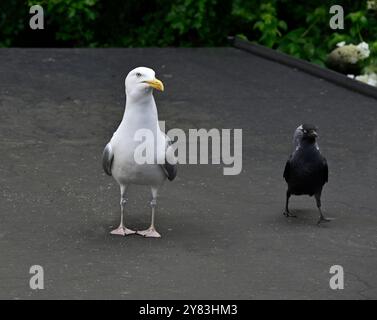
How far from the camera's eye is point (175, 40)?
1611 cm

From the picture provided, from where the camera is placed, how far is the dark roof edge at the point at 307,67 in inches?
500

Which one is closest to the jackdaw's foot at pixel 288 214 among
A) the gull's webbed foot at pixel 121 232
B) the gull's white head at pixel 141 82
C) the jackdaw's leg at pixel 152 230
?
the jackdaw's leg at pixel 152 230

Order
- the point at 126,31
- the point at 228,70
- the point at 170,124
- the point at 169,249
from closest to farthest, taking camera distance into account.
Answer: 1. the point at 169,249
2. the point at 170,124
3. the point at 228,70
4. the point at 126,31

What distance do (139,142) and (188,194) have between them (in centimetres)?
155

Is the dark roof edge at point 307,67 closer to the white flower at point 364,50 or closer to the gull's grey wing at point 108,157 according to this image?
the white flower at point 364,50

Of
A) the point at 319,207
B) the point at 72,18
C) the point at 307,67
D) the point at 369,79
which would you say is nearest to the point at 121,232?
the point at 319,207

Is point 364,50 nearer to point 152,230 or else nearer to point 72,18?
point 72,18

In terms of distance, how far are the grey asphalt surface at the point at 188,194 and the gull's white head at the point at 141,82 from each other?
106 centimetres

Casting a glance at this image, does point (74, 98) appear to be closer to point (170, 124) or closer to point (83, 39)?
point (170, 124)

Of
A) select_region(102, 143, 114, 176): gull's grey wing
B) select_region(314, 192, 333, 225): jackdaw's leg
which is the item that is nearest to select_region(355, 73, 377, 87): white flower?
select_region(314, 192, 333, 225): jackdaw's leg

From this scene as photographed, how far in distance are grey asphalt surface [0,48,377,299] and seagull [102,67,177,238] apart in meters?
0.48

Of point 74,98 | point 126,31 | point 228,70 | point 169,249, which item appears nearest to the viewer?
point 169,249

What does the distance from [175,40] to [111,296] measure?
9.76 metres

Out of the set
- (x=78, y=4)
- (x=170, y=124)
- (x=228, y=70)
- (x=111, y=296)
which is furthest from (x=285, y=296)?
(x=78, y=4)
